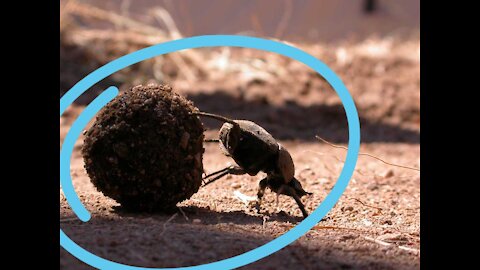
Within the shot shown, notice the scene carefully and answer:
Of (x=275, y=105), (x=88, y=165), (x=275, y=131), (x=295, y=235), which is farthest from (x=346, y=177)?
(x=275, y=105)

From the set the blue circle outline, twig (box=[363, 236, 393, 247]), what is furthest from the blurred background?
Answer: the blue circle outline

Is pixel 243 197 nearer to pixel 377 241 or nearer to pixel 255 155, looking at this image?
pixel 255 155

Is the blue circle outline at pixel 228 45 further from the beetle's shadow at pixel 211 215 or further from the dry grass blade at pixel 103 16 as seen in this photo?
the dry grass blade at pixel 103 16

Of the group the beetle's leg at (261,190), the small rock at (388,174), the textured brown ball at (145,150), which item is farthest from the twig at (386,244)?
the small rock at (388,174)

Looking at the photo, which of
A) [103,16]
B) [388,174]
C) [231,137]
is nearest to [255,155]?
[231,137]

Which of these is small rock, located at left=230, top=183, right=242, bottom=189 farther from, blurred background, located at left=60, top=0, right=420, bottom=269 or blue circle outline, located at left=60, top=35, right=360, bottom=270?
blue circle outline, located at left=60, top=35, right=360, bottom=270
